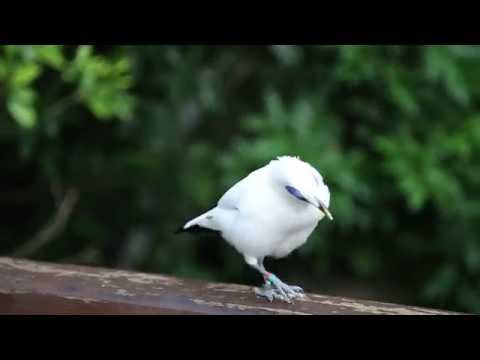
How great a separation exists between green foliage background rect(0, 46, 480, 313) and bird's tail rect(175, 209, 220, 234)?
4.72 feet

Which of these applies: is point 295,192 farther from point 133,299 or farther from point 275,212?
point 133,299

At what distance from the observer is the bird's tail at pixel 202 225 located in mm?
2127

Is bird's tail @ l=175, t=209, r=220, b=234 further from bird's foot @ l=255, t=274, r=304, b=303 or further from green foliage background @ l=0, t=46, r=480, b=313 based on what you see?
green foliage background @ l=0, t=46, r=480, b=313

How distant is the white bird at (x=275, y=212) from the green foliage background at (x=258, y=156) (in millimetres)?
1643

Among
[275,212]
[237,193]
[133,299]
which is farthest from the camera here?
[237,193]

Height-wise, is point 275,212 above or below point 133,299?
above

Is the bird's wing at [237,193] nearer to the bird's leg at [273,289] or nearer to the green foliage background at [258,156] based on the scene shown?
the bird's leg at [273,289]

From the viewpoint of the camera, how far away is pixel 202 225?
2170mm

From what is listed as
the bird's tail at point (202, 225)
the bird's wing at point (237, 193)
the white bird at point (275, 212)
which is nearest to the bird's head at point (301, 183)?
the white bird at point (275, 212)

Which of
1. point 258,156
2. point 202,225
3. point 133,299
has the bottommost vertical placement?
point 133,299

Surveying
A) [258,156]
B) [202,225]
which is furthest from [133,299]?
[258,156]

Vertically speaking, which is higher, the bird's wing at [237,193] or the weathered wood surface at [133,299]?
the bird's wing at [237,193]

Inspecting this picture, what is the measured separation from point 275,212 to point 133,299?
40 centimetres

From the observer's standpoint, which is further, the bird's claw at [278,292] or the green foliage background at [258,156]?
the green foliage background at [258,156]
